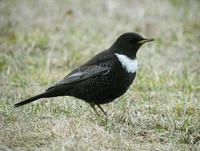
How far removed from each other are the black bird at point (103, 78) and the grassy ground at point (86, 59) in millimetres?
184

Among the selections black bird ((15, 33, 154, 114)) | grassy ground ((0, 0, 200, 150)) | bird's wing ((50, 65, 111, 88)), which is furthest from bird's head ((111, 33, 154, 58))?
grassy ground ((0, 0, 200, 150))

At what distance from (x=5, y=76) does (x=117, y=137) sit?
3.45 metres

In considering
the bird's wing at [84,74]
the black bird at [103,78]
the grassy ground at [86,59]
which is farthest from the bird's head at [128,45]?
the grassy ground at [86,59]

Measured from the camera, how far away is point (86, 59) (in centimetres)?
1030

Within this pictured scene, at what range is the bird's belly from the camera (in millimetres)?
7113

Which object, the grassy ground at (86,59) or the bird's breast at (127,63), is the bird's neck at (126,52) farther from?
the grassy ground at (86,59)

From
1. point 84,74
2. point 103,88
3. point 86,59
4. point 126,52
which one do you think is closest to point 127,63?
point 126,52

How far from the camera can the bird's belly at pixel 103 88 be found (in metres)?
7.11

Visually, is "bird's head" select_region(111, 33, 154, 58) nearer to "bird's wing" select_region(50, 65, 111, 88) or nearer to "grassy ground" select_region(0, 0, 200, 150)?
"bird's wing" select_region(50, 65, 111, 88)

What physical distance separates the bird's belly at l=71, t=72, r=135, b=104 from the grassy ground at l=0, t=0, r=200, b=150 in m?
0.20

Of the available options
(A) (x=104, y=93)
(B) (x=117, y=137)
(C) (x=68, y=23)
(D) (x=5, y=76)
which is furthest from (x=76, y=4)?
(B) (x=117, y=137)

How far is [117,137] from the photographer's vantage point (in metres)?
6.08

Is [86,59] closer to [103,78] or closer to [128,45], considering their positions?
[128,45]

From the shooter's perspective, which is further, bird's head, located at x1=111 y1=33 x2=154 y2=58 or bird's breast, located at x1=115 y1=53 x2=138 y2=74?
bird's head, located at x1=111 y1=33 x2=154 y2=58
